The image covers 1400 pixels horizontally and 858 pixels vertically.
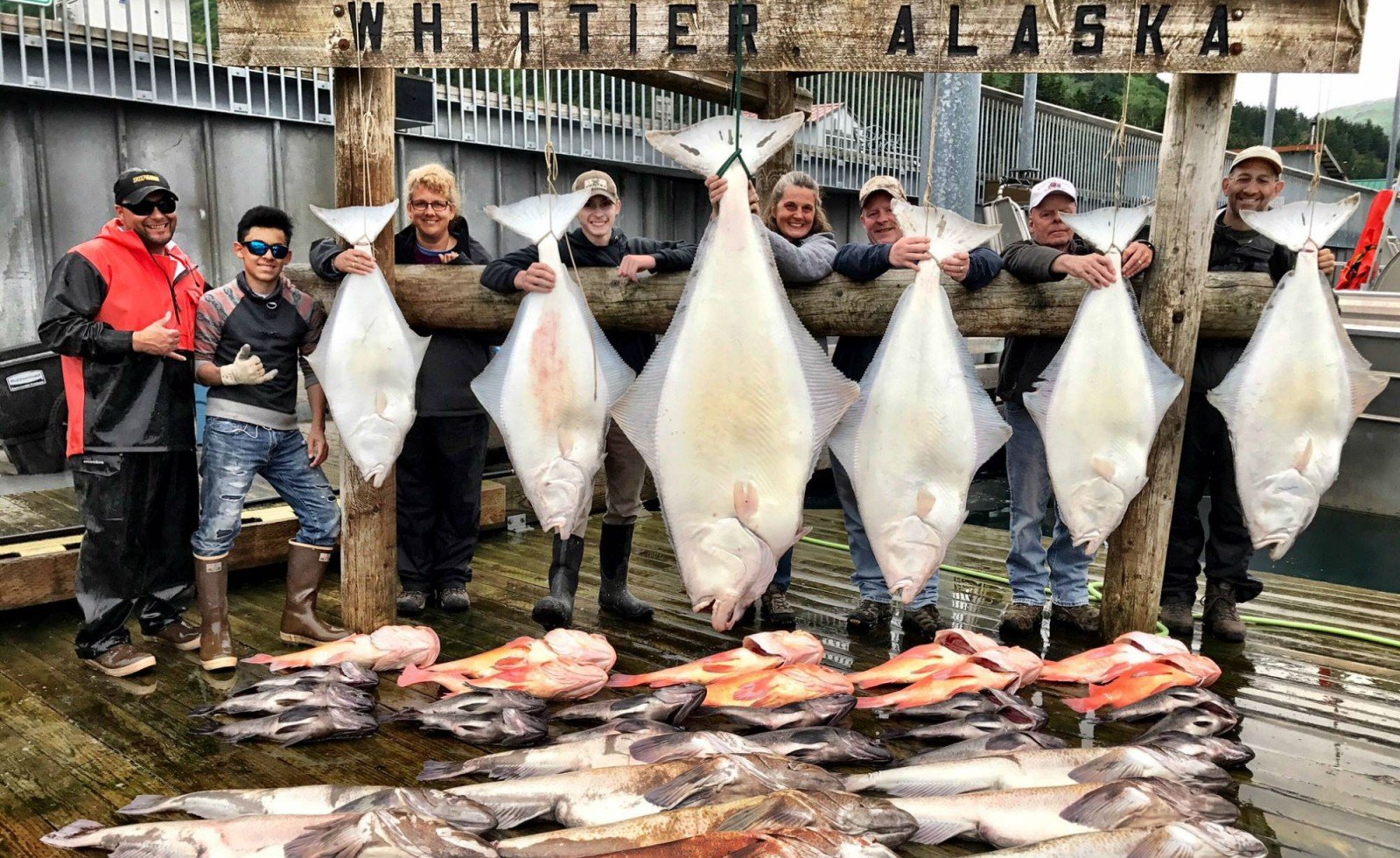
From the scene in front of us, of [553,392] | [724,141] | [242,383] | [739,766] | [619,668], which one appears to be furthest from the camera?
[619,668]

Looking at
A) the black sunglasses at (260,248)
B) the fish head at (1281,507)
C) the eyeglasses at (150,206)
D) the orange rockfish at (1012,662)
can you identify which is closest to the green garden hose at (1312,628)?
the orange rockfish at (1012,662)

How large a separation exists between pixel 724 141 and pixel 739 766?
6.42 ft

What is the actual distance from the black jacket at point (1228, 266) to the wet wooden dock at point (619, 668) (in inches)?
49.0

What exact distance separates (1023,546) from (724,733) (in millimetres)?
2141

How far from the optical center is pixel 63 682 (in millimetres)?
3869

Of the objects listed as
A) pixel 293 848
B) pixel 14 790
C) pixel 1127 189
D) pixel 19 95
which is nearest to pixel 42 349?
pixel 19 95

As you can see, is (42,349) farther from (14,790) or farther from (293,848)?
(293,848)

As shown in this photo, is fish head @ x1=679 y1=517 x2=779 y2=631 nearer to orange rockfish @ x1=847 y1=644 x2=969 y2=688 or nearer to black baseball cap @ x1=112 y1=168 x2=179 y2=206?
orange rockfish @ x1=847 y1=644 x2=969 y2=688

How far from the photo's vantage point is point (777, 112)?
6465mm

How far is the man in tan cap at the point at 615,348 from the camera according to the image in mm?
4098

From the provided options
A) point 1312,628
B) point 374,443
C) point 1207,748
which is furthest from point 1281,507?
point 374,443

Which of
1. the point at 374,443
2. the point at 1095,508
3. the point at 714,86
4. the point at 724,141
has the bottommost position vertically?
the point at 1095,508

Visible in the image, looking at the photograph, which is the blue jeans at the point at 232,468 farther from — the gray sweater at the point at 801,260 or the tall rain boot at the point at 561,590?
the gray sweater at the point at 801,260

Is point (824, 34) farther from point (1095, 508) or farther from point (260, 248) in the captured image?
point (260, 248)
